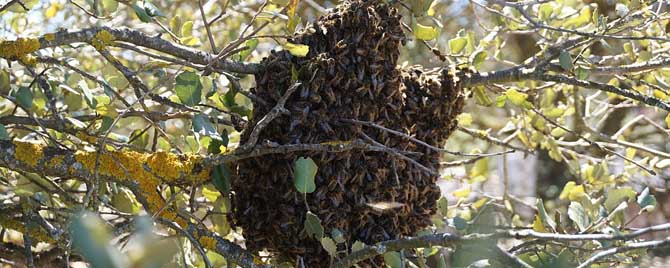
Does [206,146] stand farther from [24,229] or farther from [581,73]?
[581,73]

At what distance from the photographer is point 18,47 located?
142 cm

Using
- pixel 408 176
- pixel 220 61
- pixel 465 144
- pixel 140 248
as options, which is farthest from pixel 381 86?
pixel 465 144

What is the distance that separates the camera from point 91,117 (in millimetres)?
1736

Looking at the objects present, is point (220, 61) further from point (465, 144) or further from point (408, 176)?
point (465, 144)

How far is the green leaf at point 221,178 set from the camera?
1.50 m

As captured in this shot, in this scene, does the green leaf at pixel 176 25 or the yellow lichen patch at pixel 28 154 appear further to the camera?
the green leaf at pixel 176 25

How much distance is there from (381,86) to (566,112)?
1108 mm

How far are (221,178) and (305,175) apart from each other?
0.18m

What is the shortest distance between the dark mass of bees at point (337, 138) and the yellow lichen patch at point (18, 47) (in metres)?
0.40

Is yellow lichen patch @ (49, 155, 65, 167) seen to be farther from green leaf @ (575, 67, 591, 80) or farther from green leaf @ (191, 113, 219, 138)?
green leaf @ (575, 67, 591, 80)

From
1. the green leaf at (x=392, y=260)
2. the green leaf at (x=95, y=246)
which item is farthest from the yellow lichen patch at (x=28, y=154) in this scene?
the green leaf at (x=95, y=246)

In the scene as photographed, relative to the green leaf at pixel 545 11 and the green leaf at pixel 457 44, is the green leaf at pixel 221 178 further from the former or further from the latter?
the green leaf at pixel 545 11

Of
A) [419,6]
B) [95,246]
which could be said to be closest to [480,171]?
[419,6]

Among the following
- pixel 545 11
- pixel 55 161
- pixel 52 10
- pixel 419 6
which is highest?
pixel 52 10
